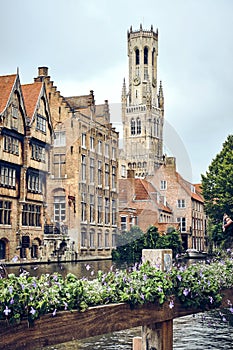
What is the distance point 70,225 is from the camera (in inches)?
559

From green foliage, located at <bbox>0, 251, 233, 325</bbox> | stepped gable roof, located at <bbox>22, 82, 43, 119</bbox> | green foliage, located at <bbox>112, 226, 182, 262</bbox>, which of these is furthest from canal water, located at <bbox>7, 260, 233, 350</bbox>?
stepped gable roof, located at <bbox>22, 82, 43, 119</bbox>

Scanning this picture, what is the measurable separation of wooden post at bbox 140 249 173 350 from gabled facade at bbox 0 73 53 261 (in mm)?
30721

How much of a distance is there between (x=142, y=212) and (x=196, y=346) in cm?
328

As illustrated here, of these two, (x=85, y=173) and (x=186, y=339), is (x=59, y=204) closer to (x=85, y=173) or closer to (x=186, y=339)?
(x=85, y=173)

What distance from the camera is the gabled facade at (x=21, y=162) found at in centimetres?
3947

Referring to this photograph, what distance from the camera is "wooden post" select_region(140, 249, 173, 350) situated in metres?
7.93

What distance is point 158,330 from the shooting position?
26.5 ft

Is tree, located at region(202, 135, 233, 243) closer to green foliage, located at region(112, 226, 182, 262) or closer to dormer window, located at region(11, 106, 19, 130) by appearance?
dormer window, located at region(11, 106, 19, 130)

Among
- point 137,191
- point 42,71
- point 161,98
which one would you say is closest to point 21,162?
point 42,71

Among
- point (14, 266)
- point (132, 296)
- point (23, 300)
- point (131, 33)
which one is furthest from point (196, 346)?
point (131, 33)

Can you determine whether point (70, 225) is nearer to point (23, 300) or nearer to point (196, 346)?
point (196, 346)

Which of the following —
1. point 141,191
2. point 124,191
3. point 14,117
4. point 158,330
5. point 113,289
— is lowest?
point 158,330

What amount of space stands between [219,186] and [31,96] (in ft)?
48.1

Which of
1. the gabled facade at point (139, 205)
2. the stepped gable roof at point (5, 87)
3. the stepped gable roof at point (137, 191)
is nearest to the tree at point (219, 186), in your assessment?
the stepped gable roof at point (5, 87)
